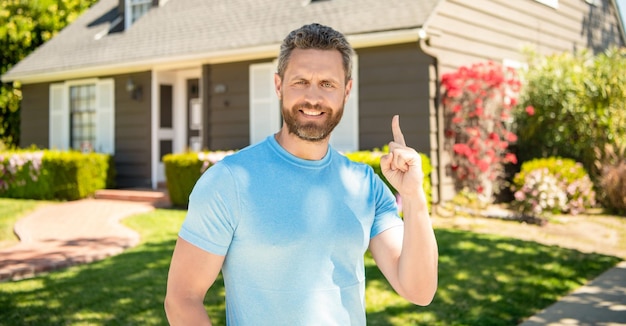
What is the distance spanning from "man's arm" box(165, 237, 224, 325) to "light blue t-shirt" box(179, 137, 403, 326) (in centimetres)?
3

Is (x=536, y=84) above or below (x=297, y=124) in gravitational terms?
above

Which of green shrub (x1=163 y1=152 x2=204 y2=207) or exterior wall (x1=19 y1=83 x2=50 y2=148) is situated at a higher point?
A: exterior wall (x1=19 y1=83 x2=50 y2=148)

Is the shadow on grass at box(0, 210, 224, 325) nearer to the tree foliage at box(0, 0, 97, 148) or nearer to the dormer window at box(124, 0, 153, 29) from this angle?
the dormer window at box(124, 0, 153, 29)

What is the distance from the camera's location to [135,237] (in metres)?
8.08

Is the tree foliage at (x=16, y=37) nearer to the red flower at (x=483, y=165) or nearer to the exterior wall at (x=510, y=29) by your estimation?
the exterior wall at (x=510, y=29)

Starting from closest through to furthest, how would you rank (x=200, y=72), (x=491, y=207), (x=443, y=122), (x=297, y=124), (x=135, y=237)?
(x=297, y=124) < (x=135, y=237) < (x=443, y=122) < (x=491, y=207) < (x=200, y=72)

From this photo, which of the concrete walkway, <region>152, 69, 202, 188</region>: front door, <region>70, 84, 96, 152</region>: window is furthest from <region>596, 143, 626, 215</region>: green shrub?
<region>70, 84, 96, 152</region>: window

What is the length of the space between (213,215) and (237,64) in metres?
10.8

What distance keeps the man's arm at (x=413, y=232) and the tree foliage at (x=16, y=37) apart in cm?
1858

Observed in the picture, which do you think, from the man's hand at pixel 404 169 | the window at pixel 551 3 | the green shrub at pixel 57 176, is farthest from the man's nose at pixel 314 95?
the window at pixel 551 3

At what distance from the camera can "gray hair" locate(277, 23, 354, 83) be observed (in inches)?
78.1

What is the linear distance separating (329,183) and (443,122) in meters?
8.52

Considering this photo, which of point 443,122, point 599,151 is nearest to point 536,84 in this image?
point 599,151

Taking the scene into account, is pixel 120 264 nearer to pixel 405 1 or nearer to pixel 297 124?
pixel 297 124
